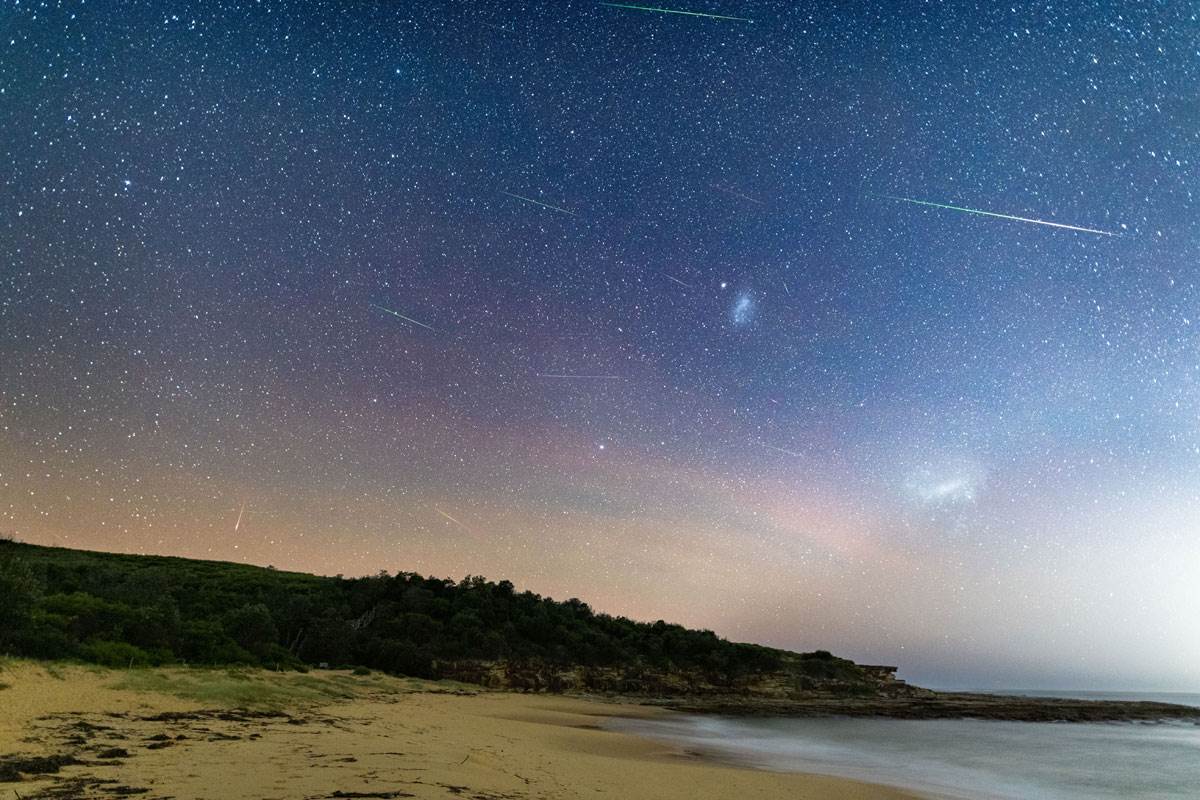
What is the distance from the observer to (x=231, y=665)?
25594mm

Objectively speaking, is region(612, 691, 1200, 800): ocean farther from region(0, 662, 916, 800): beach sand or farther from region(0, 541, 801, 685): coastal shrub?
region(0, 541, 801, 685): coastal shrub

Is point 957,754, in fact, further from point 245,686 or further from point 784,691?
point 784,691

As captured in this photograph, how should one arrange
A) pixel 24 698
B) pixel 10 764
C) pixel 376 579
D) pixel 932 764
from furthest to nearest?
pixel 376 579, pixel 932 764, pixel 24 698, pixel 10 764

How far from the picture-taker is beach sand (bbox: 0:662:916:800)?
367 inches

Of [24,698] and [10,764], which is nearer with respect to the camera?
[10,764]

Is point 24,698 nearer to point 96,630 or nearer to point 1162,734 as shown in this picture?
point 96,630

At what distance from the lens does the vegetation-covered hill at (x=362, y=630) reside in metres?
23.4

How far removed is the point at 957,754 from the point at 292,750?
32019mm

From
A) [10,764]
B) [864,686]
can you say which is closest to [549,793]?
[10,764]

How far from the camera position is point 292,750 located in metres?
12.3

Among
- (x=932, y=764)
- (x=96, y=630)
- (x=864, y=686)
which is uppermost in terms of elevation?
(x=96, y=630)

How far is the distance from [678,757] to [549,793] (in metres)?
10.3

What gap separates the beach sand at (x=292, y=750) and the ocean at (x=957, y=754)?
15.1ft

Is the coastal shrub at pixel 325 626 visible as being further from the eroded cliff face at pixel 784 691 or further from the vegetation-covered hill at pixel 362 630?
the eroded cliff face at pixel 784 691
